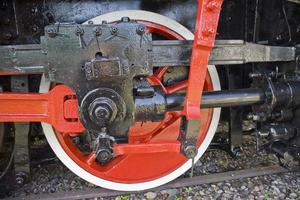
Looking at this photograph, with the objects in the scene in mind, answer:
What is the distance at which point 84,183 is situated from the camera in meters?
2.45

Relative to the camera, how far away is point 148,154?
7.41ft

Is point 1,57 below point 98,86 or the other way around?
the other way around

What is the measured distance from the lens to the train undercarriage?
163cm

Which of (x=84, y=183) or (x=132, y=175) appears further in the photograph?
(x=84, y=183)

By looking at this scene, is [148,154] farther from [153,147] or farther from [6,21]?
[6,21]

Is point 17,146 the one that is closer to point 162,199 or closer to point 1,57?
point 1,57

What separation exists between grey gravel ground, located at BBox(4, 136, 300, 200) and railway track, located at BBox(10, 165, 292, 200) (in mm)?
30

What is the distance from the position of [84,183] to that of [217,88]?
Result: 1070 millimetres

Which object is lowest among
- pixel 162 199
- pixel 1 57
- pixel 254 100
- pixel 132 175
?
pixel 162 199

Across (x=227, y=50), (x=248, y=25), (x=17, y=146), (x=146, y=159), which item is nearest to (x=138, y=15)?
(x=227, y=50)

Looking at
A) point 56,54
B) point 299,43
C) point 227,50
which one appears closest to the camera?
point 56,54

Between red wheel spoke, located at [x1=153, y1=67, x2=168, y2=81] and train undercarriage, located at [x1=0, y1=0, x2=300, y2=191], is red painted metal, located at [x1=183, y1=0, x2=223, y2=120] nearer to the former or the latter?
train undercarriage, located at [x1=0, y1=0, x2=300, y2=191]

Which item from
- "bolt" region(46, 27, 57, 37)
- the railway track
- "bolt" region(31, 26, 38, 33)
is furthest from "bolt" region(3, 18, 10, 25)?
the railway track

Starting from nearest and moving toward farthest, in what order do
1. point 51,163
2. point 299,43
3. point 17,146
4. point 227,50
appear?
point 227,50, point 299,43, point 17,146, point 51,163
